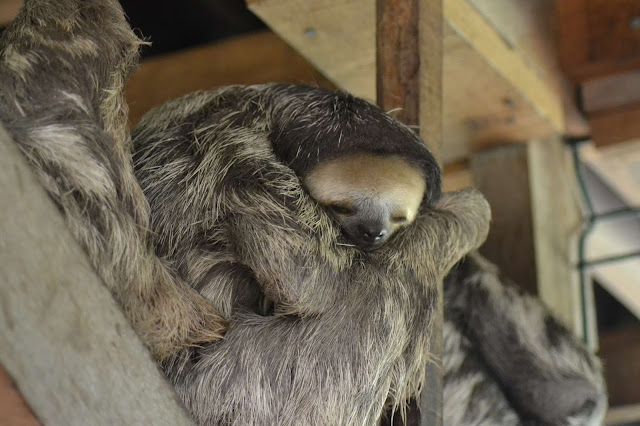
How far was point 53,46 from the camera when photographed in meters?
2.26

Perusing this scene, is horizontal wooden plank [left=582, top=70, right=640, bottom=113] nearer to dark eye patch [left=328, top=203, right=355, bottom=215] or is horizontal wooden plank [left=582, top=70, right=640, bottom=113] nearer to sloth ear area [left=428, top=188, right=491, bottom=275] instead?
sloth ear area [left=428, top=188, right=491, bottom=275]

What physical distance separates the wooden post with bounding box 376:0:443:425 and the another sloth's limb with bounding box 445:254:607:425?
3.24ft

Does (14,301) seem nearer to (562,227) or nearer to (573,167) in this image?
(562,227)

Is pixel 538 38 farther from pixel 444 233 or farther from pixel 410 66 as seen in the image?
pixel 444 233

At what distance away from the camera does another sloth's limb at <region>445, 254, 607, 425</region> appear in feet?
12.0

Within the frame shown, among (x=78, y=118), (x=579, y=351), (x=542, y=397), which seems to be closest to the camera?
(x=78, y=118)

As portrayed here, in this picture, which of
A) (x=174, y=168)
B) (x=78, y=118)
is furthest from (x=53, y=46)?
(x=174, y=168)

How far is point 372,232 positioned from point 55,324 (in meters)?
0.96

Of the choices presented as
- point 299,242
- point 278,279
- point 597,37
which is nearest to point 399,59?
point 299,242

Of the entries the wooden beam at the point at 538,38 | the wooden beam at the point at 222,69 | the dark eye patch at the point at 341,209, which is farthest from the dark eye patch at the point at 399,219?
the wooden beam at the point at 222,69

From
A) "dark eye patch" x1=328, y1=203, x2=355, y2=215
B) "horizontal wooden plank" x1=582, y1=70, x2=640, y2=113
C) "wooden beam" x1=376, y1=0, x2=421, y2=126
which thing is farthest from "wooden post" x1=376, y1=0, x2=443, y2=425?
"horizontal wooden plank" x1=582, y1=70, x2=640, y2=113

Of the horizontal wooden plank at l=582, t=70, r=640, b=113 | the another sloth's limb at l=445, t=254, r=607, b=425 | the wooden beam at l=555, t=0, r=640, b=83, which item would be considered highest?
the wooden beam at l=555, t=0, r=640, b=83

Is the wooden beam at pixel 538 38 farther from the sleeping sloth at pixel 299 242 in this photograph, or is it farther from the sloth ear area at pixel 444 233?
the sleeping sloth at pixel 299 242

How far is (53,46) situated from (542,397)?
2308 millimetres
